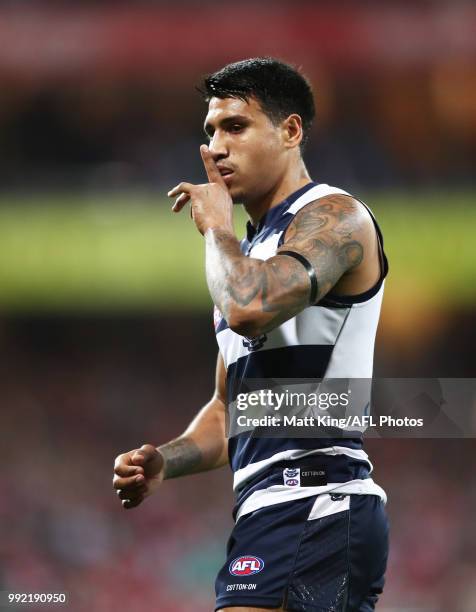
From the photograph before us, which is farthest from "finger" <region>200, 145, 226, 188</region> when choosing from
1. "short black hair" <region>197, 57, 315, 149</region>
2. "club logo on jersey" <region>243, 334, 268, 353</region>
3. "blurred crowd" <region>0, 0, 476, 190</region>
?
"blurred crowd" <region>0, 0, 476, 190</region>

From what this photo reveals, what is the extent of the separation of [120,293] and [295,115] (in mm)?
8845

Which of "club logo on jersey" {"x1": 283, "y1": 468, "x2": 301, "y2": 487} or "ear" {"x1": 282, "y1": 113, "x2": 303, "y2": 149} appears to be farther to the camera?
"ear" {"x1": 282, "y1": 113, "x2": 303, "y2": 149}

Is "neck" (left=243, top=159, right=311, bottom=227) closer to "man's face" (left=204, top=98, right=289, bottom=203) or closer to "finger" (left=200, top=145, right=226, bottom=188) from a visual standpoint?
"man's face" (left=204, top=98, right=289, bottom=203)

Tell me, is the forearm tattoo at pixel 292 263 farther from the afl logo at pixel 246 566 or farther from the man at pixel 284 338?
the afl logo at pixel 246 566

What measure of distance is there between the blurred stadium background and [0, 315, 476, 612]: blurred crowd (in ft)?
0.12

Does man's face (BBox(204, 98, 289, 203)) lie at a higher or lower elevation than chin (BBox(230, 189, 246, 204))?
higher

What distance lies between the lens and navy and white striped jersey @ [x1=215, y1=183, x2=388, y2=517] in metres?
3.18

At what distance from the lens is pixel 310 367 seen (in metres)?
3.22

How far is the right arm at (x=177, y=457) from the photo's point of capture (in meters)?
3.39

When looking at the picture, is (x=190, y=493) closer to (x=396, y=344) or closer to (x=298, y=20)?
(x=396, y=344)

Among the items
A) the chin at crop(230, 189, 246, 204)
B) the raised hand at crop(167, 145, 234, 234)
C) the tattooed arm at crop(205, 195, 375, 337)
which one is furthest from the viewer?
the chin at crop(230, 189, 246, 204)

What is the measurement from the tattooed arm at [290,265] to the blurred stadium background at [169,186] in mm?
7855

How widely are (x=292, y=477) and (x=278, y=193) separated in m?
1.02

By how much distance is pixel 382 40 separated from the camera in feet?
39.5
